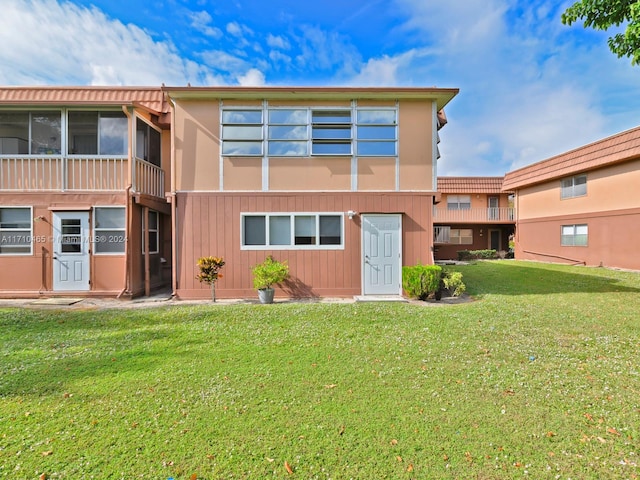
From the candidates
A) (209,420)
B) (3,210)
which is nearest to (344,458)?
(209,420)

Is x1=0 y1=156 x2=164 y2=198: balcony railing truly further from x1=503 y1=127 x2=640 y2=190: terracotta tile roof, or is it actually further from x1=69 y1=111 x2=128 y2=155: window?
x1=503 y1=127 x2=640 y2=190: terracotta tile roof

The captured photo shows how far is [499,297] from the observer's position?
8.80 m

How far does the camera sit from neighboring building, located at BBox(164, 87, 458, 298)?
912 cm

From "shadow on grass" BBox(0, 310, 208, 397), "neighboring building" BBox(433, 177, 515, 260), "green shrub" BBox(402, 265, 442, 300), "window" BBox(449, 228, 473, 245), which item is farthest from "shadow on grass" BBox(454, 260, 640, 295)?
"window" BBox(449, 228, 473, 245)

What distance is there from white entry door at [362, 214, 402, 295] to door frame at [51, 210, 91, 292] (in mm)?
7934

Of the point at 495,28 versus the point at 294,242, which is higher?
the point at 495,28

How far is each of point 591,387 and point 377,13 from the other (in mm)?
13095

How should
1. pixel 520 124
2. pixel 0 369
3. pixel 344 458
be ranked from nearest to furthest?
pixel 344 458 < pixel 0 369 < pixel 520 124

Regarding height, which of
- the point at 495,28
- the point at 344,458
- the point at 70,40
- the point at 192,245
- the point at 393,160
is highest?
the point at 495,28

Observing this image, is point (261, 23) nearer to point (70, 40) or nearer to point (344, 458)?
point (70, 40)

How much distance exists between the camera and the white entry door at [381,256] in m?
9.09

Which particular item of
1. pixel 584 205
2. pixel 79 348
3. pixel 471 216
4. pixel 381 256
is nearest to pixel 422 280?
pixel 381 256

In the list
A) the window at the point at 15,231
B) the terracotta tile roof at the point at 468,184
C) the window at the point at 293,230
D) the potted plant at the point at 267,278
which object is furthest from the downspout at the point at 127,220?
the terracotta tile roof at the point at 468,184

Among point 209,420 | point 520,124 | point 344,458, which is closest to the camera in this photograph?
point 344,458
